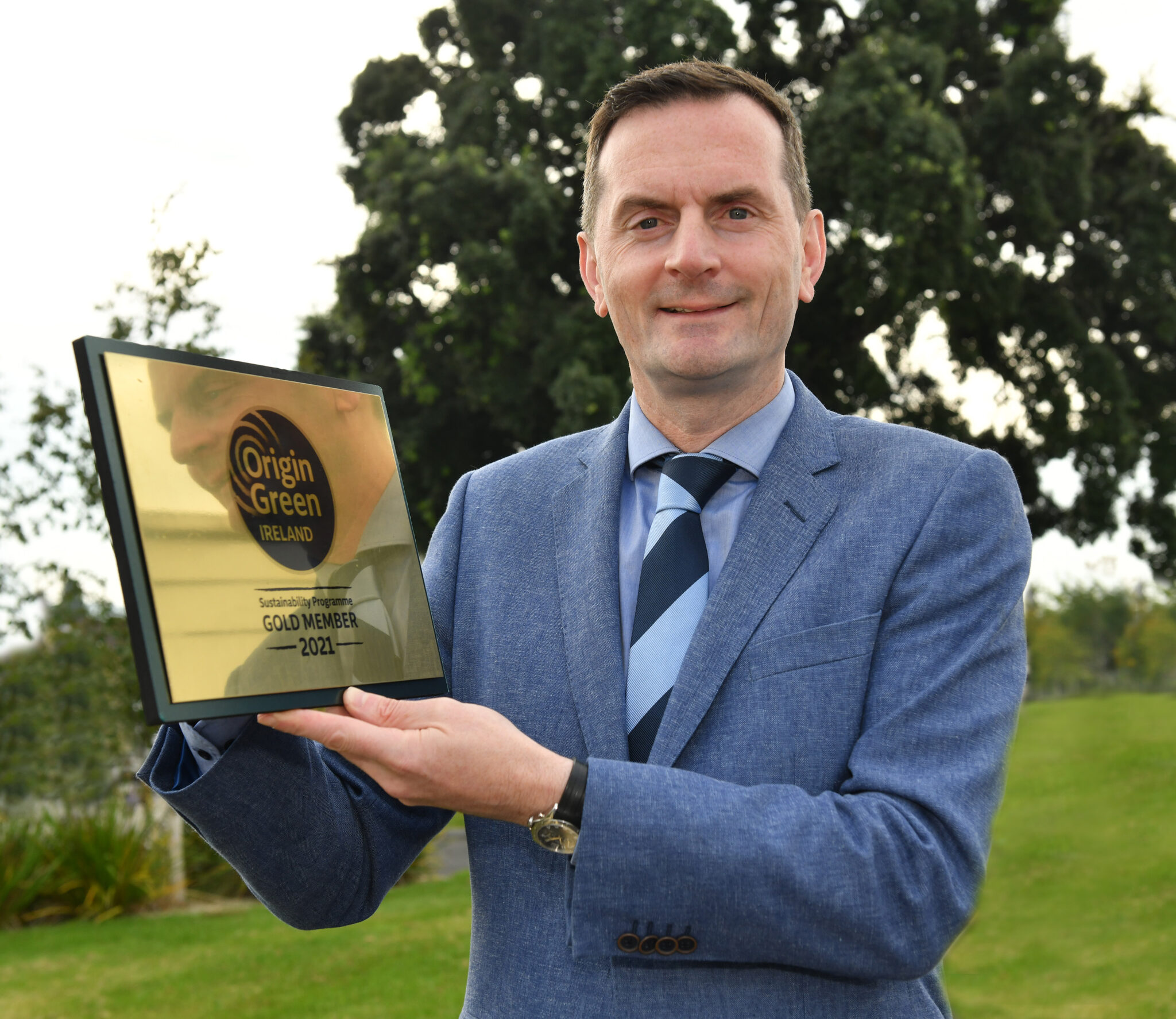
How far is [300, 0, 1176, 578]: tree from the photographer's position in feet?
40.2

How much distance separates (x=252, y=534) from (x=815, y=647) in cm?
84

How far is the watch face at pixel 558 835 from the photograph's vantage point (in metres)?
1.44

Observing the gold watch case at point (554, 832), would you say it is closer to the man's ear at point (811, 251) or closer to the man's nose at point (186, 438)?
the man's nose at point (186, 438)

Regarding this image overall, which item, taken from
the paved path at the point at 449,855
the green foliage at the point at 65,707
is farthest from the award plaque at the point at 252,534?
the paved path at the point at 449,855

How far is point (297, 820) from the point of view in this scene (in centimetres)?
161

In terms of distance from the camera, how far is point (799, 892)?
4.58 feet

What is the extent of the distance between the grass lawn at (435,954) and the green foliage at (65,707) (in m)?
1.65

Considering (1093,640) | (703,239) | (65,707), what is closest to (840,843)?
(703,239)

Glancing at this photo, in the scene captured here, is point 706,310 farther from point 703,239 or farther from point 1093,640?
point 1093,640

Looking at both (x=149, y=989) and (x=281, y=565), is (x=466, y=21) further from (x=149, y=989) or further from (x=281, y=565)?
(x=281, y=565)

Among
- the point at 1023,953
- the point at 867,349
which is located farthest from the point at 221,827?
the point at 867,349

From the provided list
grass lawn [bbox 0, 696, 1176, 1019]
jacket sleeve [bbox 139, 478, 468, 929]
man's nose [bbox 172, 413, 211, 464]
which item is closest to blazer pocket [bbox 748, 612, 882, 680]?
jacket sleeve [bbox 139, 478, 468, 929]

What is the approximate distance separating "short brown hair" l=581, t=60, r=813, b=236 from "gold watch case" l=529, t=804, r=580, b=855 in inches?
44.0

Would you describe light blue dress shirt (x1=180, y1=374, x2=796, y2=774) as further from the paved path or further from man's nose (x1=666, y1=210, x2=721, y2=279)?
the paved path
